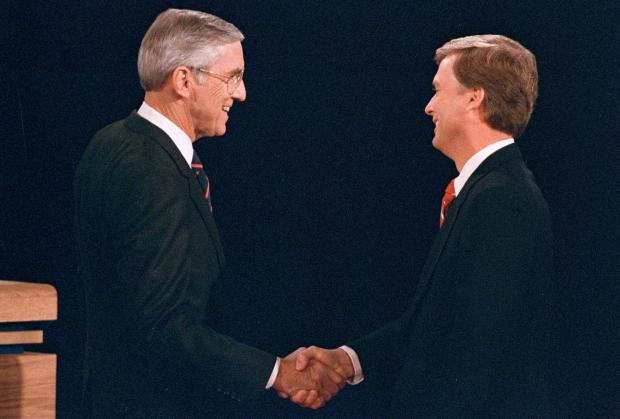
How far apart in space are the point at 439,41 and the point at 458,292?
104 centimetres

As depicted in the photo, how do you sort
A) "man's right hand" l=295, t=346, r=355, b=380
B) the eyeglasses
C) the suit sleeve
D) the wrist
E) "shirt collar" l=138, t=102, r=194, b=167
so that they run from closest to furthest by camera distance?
1. the suit sleeve
2. "shirt collar" l=138, t=102, r=194, b=167
3. the eyeglasses
4. "man's right hand" l=295, t=346, r=355, b=380
5. the wrist

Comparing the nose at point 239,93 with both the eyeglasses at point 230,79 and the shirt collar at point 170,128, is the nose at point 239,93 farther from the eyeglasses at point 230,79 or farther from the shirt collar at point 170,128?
the shirt collar at point 170,128

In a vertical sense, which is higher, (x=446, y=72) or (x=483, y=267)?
(x=446, y=72)

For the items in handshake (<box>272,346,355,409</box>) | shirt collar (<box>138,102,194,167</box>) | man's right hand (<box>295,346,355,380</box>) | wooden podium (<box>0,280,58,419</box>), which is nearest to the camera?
wooden podium (<box>0,280,58,419</box>)

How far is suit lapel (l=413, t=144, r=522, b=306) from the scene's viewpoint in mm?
2896

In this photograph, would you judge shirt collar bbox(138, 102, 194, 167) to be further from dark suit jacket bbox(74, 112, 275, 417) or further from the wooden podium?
the wooden podium

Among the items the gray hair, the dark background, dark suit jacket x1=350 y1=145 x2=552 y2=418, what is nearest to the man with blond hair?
dark suit jacket x1=350 y1=145 x2=552 y2=418

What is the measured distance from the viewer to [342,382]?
3297 mm

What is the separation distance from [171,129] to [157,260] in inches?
16.6

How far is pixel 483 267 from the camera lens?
2770 millimetres

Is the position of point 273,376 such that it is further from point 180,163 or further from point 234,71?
point 234,71

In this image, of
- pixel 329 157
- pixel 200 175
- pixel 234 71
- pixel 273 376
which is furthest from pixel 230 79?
pixel 273 376

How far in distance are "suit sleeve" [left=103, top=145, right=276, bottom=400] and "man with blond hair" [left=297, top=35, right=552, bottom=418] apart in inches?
25.2

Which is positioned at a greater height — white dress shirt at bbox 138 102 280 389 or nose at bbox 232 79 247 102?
nose at bbox 232 79 247 102
